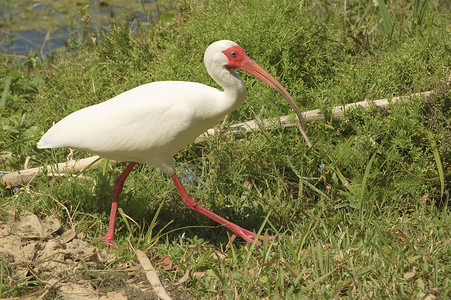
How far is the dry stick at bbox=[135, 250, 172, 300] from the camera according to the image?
4078mm

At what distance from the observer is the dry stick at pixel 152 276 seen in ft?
13.4

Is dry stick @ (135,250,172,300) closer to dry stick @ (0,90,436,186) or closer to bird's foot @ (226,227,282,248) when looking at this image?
bird's foot @ (226,227,282,248)

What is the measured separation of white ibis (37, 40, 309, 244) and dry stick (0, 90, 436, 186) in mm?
792

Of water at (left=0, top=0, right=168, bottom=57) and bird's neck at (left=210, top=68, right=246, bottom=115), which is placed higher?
bird's neck at (left=210, top=68, right=246, bottom=115)

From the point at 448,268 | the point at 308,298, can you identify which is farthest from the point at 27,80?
the point at 448,268

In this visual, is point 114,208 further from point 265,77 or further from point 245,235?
point 265,77

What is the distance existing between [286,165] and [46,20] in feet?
17.8

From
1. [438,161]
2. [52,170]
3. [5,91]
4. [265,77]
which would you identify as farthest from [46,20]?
[438,161]

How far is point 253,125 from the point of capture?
5.60 metres

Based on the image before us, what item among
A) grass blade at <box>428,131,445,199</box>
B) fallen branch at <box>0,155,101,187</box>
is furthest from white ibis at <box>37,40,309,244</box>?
grass blade at <box>428,131,445,199</box>

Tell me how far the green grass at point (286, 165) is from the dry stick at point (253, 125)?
0.25 ft

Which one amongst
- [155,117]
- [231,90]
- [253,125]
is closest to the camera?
[155,117]

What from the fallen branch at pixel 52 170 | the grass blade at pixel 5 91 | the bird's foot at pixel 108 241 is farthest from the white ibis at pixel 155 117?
the grass blade at pixel 5 91

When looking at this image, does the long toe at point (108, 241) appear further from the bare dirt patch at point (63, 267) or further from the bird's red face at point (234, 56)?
the bird's red face at point (234, 56)
